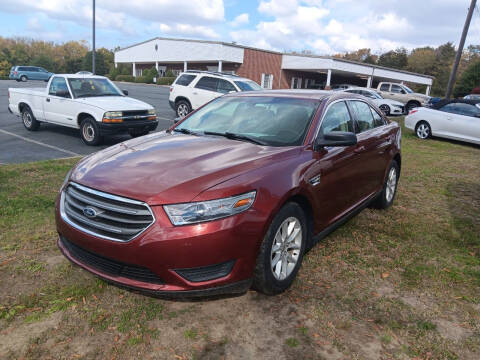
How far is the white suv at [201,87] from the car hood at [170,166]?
1014 centimetres

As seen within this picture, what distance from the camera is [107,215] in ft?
8.75

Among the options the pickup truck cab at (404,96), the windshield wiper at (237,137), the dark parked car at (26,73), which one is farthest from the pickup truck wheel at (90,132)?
the dark parked car at (26,73)

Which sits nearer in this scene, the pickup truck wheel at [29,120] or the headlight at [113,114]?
the headlight at [113,114]

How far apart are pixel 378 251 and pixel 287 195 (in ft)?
5.95

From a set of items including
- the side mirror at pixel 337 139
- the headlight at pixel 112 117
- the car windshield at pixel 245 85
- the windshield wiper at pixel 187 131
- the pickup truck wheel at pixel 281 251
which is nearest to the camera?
the pickup truck wheel at pixel 281 251

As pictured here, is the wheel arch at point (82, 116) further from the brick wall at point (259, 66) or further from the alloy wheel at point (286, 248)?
the brick wall at point (259, 66)

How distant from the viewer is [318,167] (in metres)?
3.40

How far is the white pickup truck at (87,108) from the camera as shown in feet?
29.9

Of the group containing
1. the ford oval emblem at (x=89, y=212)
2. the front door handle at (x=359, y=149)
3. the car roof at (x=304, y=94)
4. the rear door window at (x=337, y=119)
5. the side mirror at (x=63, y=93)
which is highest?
the car roof at (x=304, y=94)

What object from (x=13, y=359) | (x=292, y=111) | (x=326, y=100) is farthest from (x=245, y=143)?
(x=13, y=359)

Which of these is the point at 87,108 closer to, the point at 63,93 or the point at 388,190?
the point at 63,93

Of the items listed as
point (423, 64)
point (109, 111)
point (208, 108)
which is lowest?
point (109, 111)

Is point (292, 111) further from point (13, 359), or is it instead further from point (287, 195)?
point (13, 359)

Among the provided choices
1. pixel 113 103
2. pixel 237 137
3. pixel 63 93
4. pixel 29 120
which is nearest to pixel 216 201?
pixel 237 137
